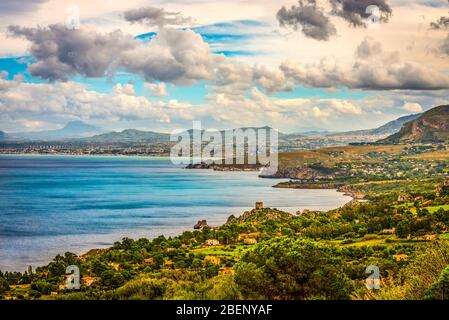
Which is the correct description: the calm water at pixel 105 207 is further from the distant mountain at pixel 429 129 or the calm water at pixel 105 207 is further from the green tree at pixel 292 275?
the distant mountain at pixel 429 129

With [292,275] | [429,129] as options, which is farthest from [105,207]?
[429,129]

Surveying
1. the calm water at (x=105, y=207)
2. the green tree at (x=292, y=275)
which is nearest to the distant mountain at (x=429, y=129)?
the calm water at (x=105, y=207)

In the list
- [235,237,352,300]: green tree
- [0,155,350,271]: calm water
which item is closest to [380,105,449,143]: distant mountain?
[0,155,350,271]: calm water

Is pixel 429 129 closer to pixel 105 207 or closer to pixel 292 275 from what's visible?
pixel 105 207

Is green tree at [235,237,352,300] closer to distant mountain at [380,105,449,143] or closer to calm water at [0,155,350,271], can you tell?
calm water at [0,155,350,271]

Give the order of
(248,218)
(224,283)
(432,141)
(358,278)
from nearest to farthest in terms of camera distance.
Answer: (224,283) < (358,278) < (248,218) < (432,141)
